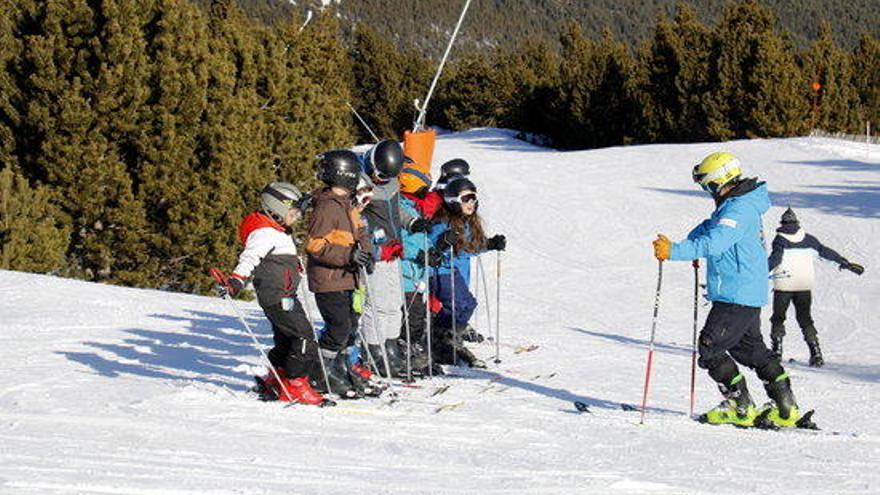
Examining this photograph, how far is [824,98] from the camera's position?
4997cm

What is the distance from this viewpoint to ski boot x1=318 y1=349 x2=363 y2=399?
333 inches

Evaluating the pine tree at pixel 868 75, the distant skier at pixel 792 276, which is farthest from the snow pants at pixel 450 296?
the pine tree at pixel 868 75

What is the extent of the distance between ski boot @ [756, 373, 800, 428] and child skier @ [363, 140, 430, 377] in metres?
2.93

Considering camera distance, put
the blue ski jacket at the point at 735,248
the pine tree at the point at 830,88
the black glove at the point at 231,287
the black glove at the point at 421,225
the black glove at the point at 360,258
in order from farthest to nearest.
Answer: the pine tree at the point at 830,88, the black glove at the point at 421,225, the black glove at the point at 360,258, the blue ski jacket at the point at 735,248, the black glove at the point at 231,287

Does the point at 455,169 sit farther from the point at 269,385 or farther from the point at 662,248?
the point at 662,248

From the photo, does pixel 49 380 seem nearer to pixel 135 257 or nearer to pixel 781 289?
pixel 781 289

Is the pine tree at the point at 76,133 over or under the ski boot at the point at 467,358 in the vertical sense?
over

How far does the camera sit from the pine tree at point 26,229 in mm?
16266

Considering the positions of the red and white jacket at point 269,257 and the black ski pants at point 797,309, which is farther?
the black ski pants at point 797,309

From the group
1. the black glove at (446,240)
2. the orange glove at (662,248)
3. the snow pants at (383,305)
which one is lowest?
the snow pants at (383,305)

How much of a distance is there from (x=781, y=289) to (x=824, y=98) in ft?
128

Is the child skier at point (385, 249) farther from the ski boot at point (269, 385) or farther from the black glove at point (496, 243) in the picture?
the ski boot at point (269, 385)

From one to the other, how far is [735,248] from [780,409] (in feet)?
3.82

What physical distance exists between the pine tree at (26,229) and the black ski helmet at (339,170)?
9.17 meters
